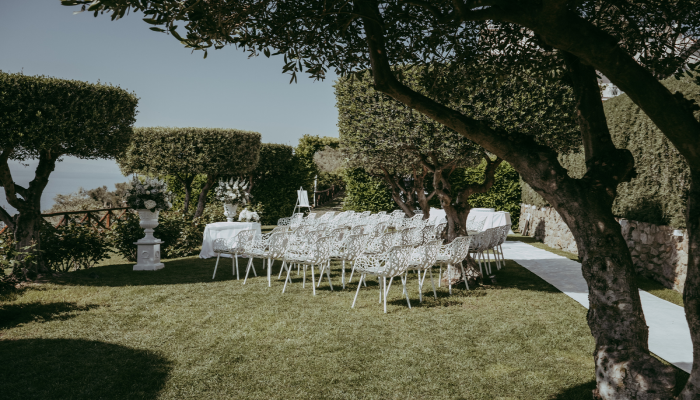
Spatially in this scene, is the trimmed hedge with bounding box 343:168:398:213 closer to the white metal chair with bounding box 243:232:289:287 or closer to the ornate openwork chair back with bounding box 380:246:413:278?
the white metal chair with bounding box 243:232:289:287

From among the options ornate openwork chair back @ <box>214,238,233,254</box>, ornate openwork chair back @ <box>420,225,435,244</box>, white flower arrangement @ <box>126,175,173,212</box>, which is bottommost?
ornate openwork chair back @ <box>214,238,233,254</box>

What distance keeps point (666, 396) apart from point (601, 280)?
0.69m

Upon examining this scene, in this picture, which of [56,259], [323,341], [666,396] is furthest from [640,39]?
[56,259]

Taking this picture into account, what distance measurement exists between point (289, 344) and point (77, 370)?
182cm

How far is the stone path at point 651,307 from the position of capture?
3805 mm

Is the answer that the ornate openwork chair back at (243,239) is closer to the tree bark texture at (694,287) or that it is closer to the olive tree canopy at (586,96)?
the olive tree canopy at (586,96)

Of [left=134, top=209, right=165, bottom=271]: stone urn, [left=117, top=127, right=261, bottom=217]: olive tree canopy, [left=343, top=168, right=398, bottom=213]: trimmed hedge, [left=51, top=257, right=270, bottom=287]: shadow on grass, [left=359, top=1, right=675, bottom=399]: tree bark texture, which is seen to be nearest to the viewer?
[left=359, top=1, right=675, bottom=399]: tree bark texture

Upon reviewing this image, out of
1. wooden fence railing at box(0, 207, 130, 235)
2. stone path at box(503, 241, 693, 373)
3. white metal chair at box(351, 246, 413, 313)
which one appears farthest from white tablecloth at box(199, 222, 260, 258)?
stone path at box(503, 241, 693, 373)

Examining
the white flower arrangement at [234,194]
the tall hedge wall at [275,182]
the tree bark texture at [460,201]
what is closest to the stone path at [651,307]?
the tree bark texture at [460,201]

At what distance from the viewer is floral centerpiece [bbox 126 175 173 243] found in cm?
852

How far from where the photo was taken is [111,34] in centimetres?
893

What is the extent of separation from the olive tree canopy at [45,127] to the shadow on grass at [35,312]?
57.6 inches

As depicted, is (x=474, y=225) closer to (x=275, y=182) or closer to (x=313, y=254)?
(x=313, y=254)

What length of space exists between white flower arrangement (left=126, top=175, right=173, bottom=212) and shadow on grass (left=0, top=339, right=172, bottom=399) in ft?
15.3
